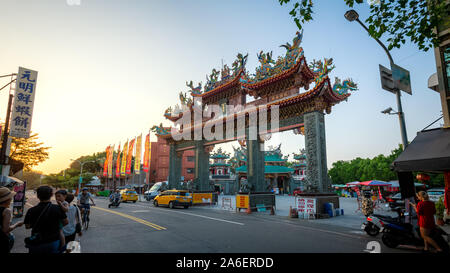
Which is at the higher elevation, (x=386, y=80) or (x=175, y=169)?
(x=386, y=80)

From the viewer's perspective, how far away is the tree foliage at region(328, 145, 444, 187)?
37500 mm

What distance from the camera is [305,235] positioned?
27.9 ft

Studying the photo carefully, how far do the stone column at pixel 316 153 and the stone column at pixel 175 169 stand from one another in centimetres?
1669

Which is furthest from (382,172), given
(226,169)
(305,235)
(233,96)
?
(305,235)

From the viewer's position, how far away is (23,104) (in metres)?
14.6

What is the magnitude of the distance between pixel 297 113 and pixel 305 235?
10488 mm

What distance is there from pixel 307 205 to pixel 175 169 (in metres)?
18.2

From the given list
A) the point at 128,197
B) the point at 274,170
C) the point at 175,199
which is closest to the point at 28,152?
the point at 128,197

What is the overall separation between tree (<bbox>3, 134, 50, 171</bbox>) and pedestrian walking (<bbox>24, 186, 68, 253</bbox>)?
2885 centimetres

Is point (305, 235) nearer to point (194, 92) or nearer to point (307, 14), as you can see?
point (307, 14)

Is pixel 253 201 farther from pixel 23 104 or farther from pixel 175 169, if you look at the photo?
pixel 23 104

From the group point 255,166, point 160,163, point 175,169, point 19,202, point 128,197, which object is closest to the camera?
point 19,202

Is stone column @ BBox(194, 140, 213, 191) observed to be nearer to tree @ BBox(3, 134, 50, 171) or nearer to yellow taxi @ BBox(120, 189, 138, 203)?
yellow taxi @ BBox(120, 189, 138, 203)
